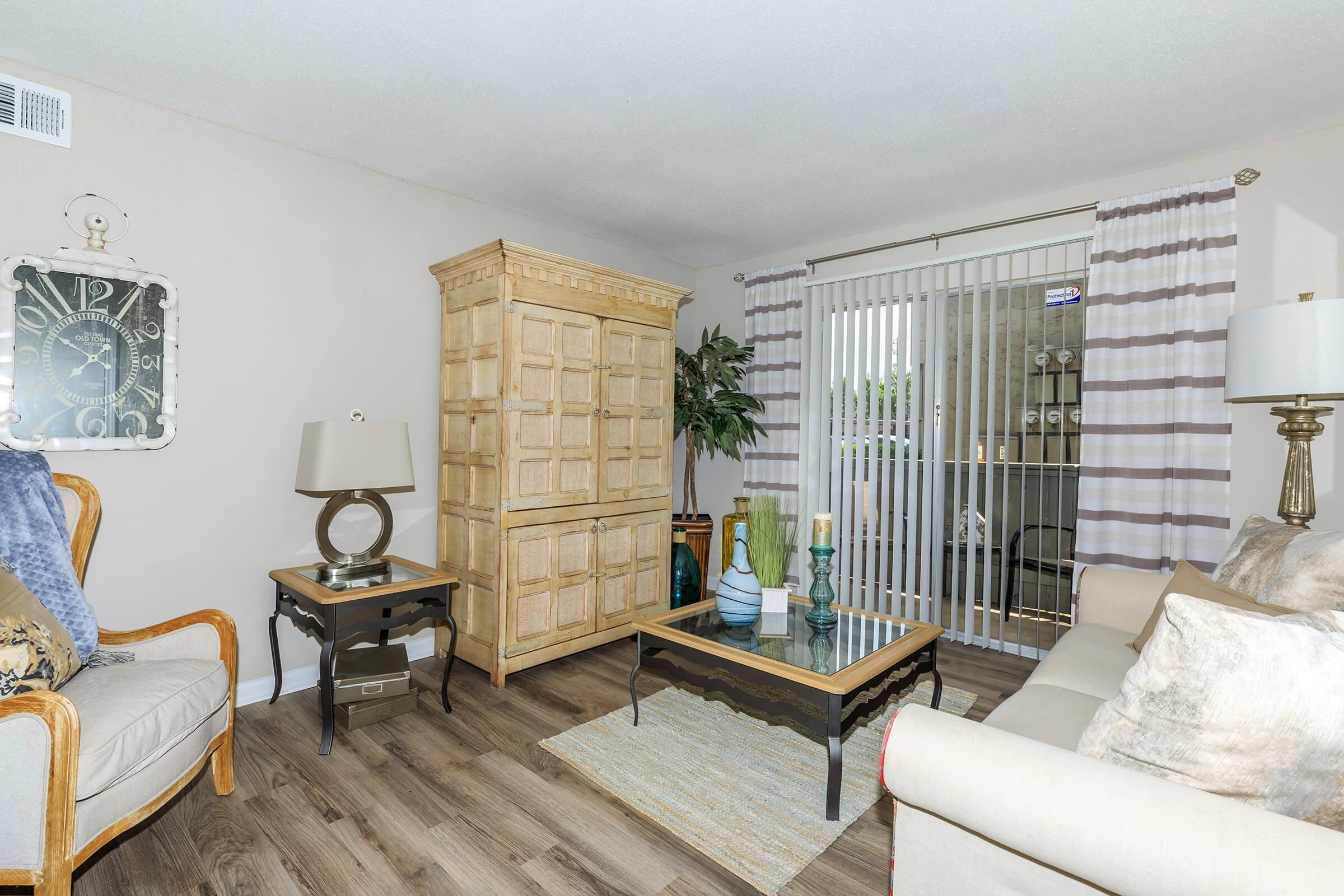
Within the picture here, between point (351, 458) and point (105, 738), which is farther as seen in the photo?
point (351, 458)

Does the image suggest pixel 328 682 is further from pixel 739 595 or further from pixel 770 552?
pixel 770 552

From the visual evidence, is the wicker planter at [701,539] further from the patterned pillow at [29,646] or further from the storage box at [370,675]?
the patterned pillow at [29,646]

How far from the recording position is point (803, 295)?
457cm

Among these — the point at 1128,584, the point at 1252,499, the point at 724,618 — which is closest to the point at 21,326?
the point at 724,618

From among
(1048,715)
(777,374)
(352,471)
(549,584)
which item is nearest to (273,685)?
(352,471)

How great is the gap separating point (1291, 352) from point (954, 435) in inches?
68.6

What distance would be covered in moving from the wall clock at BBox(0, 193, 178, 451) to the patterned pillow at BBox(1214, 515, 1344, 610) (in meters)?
4.03

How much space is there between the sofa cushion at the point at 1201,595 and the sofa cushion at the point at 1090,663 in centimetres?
7

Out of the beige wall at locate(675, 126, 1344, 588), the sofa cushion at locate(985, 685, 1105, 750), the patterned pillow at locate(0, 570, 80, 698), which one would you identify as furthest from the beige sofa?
the beige wall at locate(675, 126, 1344, 588)

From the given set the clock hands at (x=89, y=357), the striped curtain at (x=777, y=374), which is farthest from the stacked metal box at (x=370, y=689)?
the striped curtain at (x=777, y=374)

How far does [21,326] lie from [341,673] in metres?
1.81

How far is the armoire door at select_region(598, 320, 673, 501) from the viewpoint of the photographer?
367 cm

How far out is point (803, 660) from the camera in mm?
2252

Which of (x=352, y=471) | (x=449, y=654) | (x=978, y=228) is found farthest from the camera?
(x=978, y=228)
